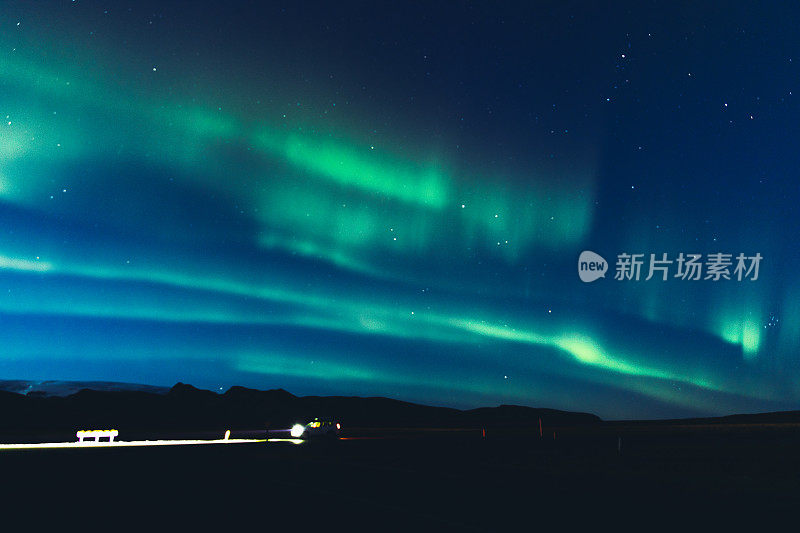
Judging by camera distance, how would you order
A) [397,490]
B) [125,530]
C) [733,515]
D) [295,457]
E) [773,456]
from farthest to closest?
[773,456], [295,457], [397,490], [733,515], [125,530]

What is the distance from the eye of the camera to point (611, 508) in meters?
14.6

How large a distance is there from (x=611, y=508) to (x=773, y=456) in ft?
74.2

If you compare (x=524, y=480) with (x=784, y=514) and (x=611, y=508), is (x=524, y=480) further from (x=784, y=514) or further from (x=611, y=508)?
(x=784, y=514)

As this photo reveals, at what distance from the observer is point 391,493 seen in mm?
16844

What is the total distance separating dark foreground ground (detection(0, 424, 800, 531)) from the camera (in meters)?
12.5

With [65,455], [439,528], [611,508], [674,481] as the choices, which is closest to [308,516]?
[439,528]

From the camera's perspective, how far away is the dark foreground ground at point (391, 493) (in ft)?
41.1

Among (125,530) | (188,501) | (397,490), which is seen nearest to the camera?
(125,530)

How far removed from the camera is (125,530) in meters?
11.4

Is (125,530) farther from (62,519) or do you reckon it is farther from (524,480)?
(524,480)

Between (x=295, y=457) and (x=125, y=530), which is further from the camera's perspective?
(x=295, y=457)

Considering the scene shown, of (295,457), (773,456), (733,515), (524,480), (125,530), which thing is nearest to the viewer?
(125,530)

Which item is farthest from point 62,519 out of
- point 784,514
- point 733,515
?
point 784,514

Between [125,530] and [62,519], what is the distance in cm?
188
